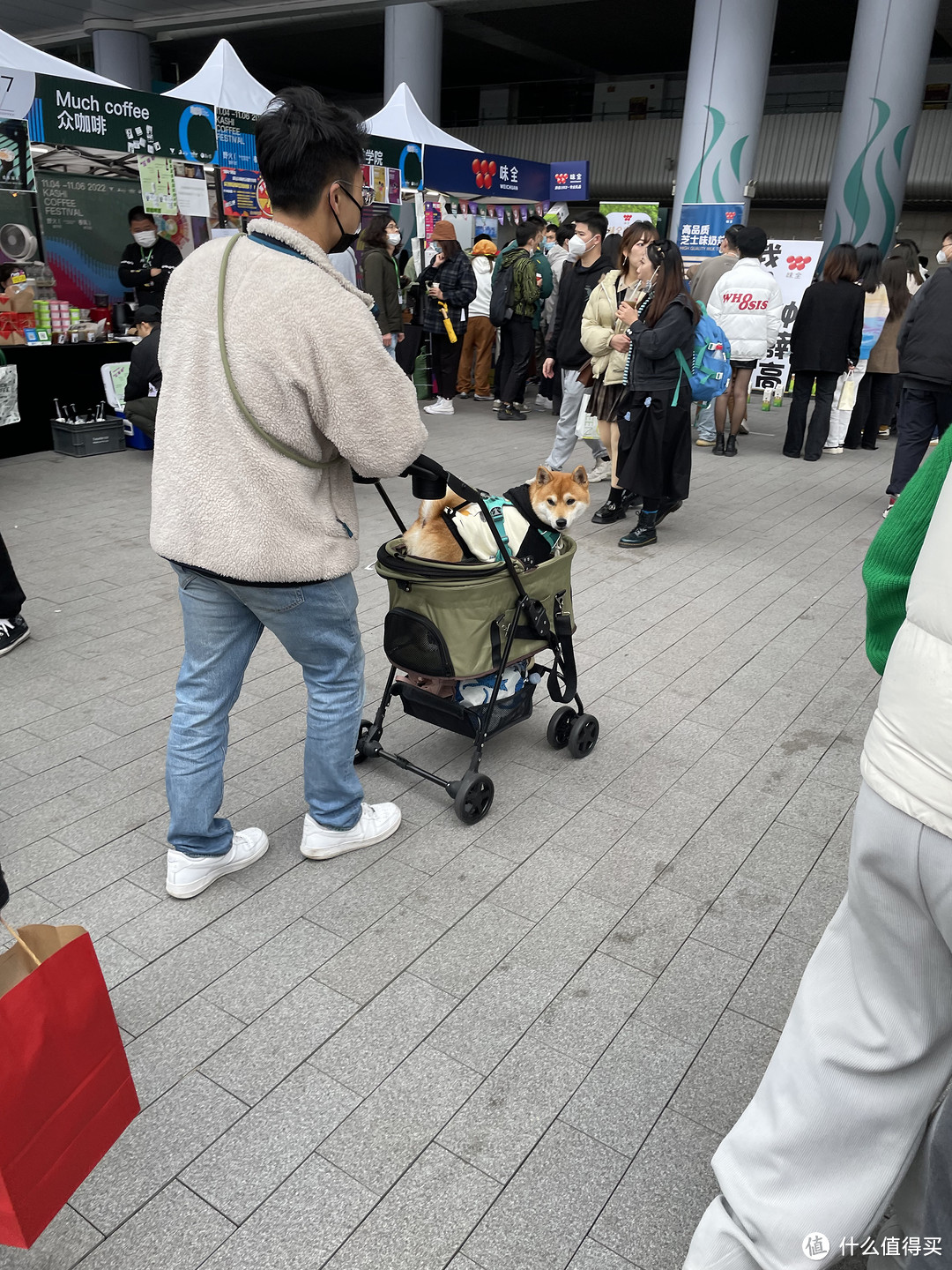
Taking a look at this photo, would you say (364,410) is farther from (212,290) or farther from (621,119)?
(621,119)

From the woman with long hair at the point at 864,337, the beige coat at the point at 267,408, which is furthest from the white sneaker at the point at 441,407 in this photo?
the beige coat at the point at 267,408

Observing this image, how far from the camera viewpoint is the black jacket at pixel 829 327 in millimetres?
8359

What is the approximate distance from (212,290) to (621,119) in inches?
1027

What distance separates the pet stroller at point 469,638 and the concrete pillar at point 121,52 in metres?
24.3

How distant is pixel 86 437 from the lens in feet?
27.1

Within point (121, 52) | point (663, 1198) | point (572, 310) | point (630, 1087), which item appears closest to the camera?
point (663, 1198)

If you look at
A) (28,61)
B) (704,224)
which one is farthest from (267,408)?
(704,224)

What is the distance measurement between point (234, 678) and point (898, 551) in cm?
177

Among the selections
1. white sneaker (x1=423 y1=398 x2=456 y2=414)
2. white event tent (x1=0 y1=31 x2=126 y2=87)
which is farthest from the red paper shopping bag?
white sneaker (x1=423 y1=398 x2=456 y2=414)

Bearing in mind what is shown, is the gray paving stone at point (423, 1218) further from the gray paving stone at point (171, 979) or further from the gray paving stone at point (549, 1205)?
the gray paving stone at point (171, 979)

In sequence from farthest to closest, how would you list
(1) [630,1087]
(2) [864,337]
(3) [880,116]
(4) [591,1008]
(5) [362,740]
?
(3) [880,116]
(2) [864,337]
(5) [362,740]
(4) [591,1008]
(1) [630,1087]

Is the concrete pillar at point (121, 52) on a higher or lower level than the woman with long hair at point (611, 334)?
higher

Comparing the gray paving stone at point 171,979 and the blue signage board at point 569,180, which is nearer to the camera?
the gray paving stone at point 171,979

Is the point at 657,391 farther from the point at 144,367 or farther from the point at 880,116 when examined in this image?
the point at 880,116
